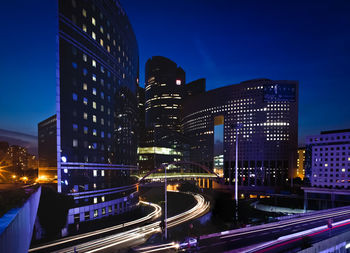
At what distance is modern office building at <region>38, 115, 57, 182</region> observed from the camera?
121ft

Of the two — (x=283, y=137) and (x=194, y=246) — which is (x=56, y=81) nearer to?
(x=194, y=246)

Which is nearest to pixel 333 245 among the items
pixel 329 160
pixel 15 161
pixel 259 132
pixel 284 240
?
pixel 284 240

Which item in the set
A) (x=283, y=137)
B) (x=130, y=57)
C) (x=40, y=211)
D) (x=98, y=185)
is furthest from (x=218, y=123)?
(x=40, y=211)

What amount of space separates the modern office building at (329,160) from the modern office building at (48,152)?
342 ft

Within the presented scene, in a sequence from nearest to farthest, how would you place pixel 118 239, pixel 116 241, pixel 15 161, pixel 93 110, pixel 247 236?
pixel 247 236, pixel 116 241, pixel 118 239, pixel 93 110, pixel 15 161

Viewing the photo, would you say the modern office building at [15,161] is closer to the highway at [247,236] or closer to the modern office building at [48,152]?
the modern office building at [48,152]

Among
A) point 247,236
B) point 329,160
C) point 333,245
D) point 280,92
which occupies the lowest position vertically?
point 329,160

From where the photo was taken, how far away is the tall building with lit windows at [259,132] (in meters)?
118

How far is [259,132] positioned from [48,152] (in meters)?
113

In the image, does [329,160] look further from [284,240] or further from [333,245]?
[284,240]

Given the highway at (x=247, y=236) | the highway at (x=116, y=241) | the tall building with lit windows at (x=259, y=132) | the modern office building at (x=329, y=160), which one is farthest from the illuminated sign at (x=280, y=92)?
the highway at (x=116, y=241)

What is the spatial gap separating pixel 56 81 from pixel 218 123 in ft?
376

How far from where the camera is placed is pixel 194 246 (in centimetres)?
1936

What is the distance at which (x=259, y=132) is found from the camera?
121250mm
